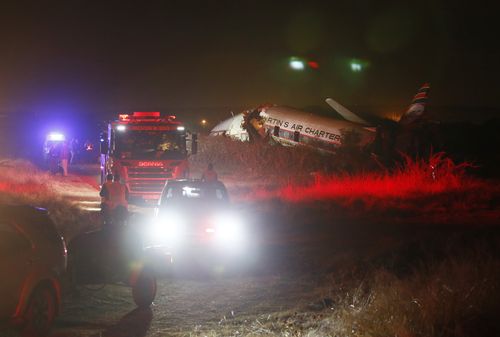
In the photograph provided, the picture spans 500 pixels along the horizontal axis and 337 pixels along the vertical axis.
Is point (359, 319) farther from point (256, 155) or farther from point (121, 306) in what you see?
point (256, 155)

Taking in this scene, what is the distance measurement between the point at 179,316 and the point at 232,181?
80.0ft

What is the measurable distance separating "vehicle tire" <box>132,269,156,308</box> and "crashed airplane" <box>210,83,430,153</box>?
90.2 ft

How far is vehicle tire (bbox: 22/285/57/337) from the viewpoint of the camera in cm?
687

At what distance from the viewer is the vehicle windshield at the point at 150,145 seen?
2130 centimetres

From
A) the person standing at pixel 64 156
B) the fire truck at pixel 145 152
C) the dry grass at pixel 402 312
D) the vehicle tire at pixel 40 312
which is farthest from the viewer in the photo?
the person standing at pixel 64 156

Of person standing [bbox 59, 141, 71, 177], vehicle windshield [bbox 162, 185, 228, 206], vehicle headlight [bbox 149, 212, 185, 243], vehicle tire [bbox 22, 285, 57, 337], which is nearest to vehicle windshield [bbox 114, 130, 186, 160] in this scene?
vehicle windshield [bbox 162, 185, 228, 206]

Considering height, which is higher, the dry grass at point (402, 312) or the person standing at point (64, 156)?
the person standing at point (64, 156)

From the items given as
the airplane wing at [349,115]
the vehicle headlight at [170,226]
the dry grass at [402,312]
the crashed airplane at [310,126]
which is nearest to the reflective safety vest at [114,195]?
the vehicle headlight at [170,226]

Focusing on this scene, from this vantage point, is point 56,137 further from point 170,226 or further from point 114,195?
point 170,226

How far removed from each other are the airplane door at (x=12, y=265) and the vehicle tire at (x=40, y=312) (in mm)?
256

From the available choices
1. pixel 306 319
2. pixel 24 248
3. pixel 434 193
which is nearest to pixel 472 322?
pixel 306 319

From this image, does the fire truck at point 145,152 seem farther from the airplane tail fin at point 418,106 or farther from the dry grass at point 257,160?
the airplane tail fin at point 418,106

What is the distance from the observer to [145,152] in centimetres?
2144

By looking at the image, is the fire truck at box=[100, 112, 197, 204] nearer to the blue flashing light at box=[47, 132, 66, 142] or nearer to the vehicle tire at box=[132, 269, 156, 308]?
the vehicle tire at box=[132, 269, 156, 308]
